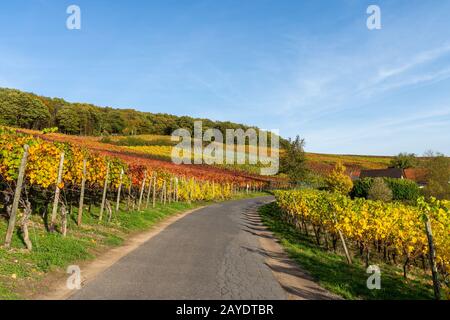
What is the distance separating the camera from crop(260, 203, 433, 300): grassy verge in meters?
8.57

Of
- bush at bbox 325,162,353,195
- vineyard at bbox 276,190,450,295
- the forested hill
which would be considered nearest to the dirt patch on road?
vineyard at bbox 276,190,450,295

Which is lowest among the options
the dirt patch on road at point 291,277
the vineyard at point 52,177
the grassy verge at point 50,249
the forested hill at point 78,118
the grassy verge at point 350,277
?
the grassy verge at point 350,277

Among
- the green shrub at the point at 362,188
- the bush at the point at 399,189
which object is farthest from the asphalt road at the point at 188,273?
the bush at the point at 399,189

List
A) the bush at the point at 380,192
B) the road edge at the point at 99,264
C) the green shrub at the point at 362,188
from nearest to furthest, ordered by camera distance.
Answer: the road edge at the point at 99,264
the bush at the point at 380,192
the green shrub at the point at 362,188

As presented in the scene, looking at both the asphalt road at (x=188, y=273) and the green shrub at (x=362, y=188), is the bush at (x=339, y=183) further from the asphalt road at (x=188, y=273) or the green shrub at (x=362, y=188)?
the asphalt road at (x=188, y=273)

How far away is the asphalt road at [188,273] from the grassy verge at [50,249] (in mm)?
1121

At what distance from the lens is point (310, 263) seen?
11.3 metres

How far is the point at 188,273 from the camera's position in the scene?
8.72 m

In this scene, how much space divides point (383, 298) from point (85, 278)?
700 cm

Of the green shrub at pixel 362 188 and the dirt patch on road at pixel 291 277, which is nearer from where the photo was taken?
the dirt patch on road at pixel 291 277

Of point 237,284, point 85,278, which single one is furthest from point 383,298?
point 85,278

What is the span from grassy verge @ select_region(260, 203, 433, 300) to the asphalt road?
146 centimetres

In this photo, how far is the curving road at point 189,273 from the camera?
713cm
